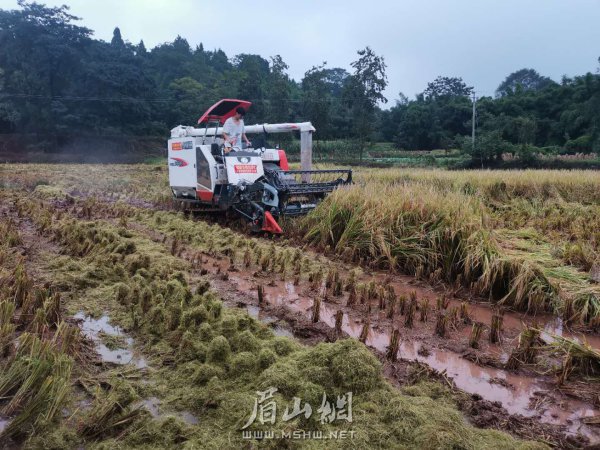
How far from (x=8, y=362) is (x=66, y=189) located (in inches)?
495

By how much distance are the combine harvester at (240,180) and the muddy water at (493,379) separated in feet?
11.7

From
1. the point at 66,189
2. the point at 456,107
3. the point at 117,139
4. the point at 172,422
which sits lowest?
the point at 172,422

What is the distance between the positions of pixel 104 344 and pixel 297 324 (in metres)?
1.61

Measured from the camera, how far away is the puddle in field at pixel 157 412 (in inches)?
103

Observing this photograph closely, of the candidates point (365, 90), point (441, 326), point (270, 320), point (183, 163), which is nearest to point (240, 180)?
point (183, 163)

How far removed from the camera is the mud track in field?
9.02 ft

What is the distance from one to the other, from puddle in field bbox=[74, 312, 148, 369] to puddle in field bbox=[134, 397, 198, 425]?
474 mm

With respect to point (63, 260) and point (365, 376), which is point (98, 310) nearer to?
point (63, 260)

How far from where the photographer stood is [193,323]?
3.66 m

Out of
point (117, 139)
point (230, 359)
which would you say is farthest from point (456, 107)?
point (230, 359)

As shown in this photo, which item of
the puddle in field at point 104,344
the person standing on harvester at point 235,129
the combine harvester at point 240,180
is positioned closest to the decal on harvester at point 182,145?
the combine harvester at point 240,180

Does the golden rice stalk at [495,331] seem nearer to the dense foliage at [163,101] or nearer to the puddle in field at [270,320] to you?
the puddle in field at [270,320]

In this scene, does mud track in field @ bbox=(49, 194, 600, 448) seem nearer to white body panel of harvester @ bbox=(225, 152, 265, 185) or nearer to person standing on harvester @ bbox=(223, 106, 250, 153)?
white body panel of harvester @ bbox=(225, 152, 265, 185)

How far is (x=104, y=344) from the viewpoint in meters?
3.55
